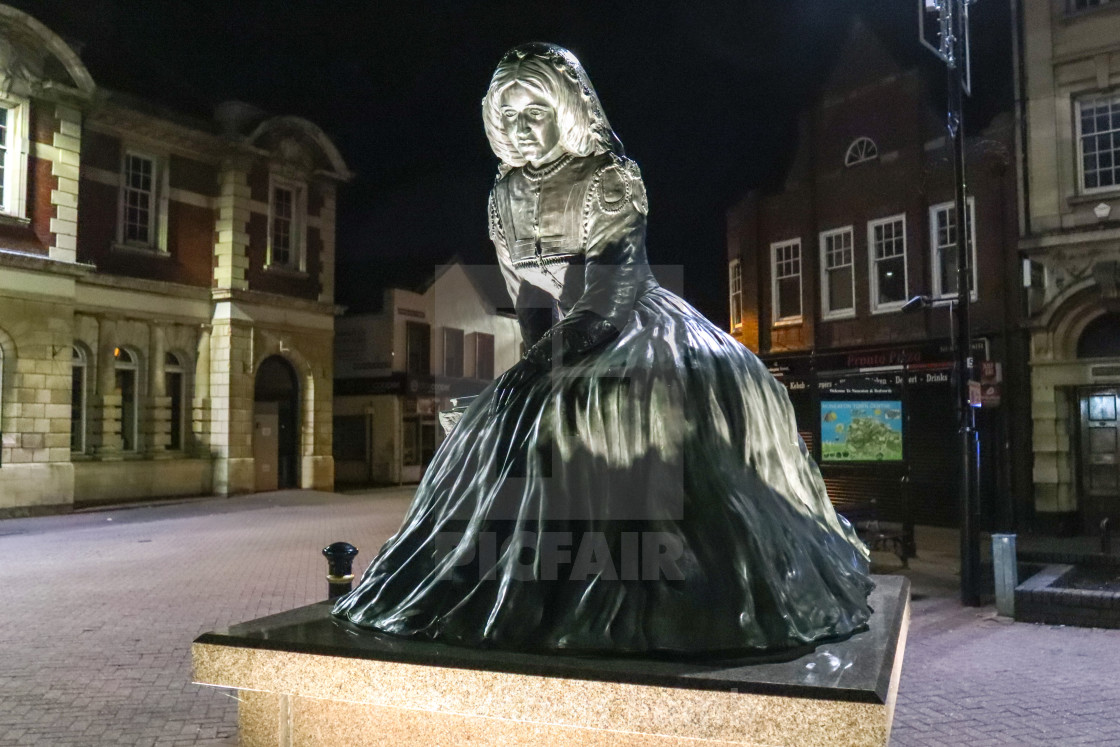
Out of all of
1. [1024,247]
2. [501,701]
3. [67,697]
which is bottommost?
[67,697]

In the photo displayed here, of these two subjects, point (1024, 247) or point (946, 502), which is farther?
point (946, 502)

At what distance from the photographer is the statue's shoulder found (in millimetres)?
3750

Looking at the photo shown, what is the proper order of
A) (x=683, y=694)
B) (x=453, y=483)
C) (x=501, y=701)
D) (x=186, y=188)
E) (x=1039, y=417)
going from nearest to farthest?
(x=683, y=694)
(x=501, y=701)
(x=453, y=483)
(x=1039, y=417)
(x=186, y=188)

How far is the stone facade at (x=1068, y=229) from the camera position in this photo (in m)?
15.1

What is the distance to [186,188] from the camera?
74.4ft

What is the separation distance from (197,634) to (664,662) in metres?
6.26

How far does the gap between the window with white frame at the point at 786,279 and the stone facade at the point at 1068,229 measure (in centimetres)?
575

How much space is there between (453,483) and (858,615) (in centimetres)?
168

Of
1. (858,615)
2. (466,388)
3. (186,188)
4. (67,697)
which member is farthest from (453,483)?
(466,388)

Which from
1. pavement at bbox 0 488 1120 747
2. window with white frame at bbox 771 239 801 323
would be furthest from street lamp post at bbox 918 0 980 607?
window with white frame at bbox 771 239 801 323

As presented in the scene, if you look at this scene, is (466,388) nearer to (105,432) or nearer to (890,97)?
(105,432)

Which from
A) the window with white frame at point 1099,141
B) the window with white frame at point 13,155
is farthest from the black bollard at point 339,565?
the window with white frame at point 13,155

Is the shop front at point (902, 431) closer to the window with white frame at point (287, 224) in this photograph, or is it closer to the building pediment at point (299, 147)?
the window with white frame at point (287, 224)

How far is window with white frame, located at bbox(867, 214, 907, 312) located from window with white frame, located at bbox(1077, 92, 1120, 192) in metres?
3.58
